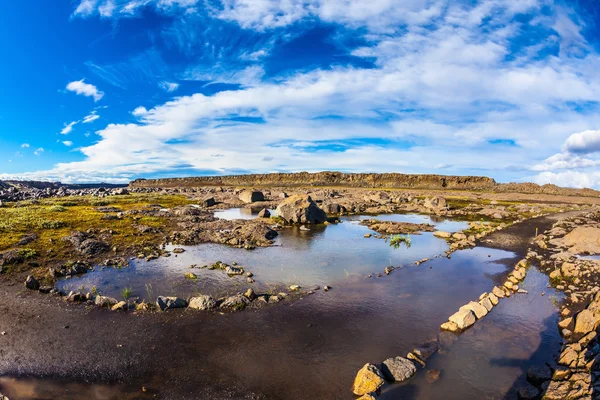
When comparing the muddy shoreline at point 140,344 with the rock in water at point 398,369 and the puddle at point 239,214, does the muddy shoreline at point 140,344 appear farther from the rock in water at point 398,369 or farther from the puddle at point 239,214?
the puddle at point 239,214

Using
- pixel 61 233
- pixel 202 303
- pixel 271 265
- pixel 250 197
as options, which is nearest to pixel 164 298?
pixel 202 303

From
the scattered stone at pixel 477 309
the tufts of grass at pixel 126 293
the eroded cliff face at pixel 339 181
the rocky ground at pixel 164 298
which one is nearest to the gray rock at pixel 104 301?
the rocky ground at pixel 164 298

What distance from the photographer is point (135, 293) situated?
1809cm

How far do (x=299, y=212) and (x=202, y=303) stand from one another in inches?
1040

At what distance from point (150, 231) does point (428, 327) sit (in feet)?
93.4

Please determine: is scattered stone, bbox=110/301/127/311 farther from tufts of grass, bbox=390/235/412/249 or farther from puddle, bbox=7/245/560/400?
tufts of grass, bbox=390/235/412/249

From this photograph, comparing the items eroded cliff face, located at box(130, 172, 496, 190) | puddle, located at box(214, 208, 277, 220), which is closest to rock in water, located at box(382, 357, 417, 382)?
puddle, located at box(214, 208, 277, 220)

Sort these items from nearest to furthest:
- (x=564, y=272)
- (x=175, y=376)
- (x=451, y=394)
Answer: (x=451, y=394) → (x=175, y=376) → (x=564, y=272)

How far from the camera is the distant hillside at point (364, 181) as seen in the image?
134m

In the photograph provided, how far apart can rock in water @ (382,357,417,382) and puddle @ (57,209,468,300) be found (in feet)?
28.7

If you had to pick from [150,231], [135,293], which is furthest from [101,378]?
[150,231]

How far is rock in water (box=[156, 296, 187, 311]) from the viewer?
630 inches

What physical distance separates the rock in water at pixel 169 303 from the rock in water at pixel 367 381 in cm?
956

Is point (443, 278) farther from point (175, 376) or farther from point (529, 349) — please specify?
point (175, 376)
